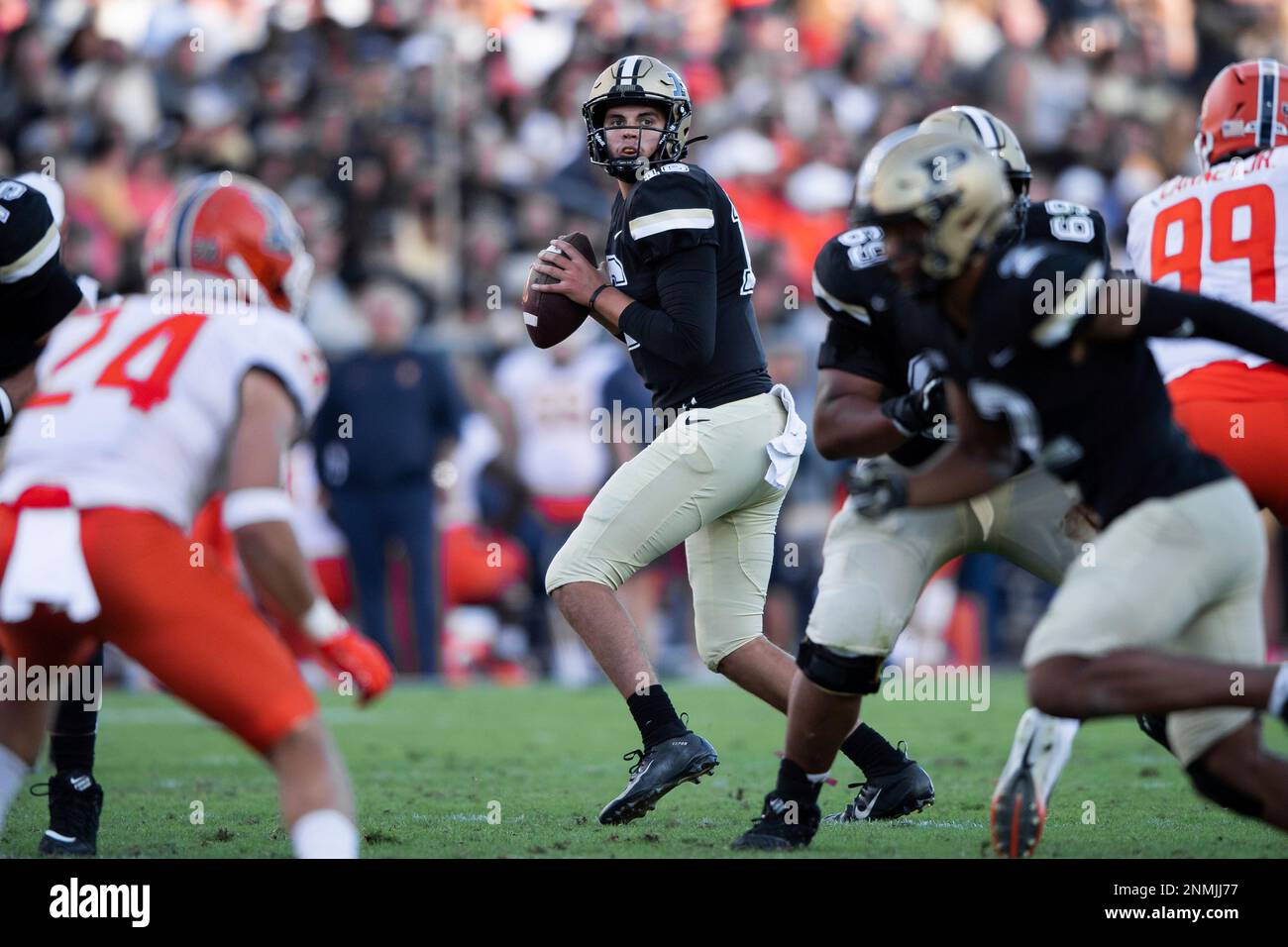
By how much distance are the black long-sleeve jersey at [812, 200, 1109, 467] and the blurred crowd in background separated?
14.3 feet

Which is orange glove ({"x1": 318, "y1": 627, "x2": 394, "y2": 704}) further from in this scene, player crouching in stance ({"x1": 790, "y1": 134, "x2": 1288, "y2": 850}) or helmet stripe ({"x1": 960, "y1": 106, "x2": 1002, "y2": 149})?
helmet stripe ({"x1": 960, "y1": 106, "x2": 1002, "y2": 149})

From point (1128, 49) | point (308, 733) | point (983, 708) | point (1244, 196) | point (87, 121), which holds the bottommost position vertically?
point (983, 708)

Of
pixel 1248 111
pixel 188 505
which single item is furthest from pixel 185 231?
pixel 1248 111

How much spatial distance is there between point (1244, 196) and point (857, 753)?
1.92 m

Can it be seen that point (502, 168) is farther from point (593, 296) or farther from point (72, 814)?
point (72, 814)

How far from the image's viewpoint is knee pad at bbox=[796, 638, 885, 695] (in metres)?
4.32

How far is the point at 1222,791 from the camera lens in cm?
380

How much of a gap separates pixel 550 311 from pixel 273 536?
6.06 feet

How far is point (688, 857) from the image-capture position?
424 cm

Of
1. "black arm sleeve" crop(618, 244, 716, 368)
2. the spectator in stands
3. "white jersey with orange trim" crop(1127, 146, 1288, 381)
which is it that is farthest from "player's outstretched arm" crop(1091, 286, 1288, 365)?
the spectator in stands

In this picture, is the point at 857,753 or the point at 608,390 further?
the point at 608,390

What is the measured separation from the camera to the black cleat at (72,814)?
179 inches

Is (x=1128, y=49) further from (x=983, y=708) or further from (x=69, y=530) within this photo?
Answer: (x=69, y=530)

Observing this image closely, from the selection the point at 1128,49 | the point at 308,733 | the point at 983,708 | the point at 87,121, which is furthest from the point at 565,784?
the point at 1128,49
